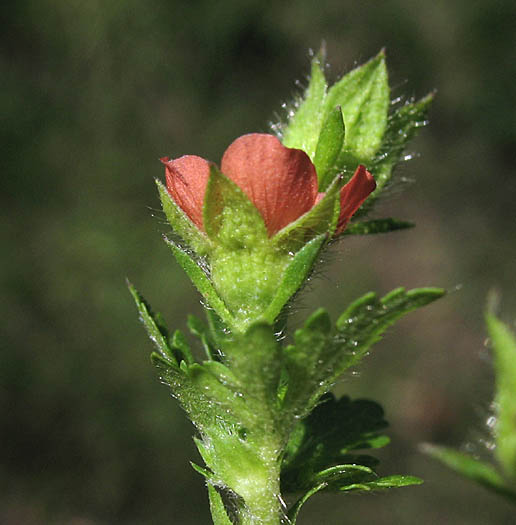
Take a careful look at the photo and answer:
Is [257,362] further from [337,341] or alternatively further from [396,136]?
[396,136]

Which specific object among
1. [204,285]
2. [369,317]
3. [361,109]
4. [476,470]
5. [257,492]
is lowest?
[476,470]

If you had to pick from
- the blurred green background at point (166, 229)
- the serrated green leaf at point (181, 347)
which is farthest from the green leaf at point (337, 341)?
the blurred green background at point (166, 229)

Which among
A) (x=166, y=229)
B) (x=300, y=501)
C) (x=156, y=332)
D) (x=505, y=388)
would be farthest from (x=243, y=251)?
(x=166, y=229)

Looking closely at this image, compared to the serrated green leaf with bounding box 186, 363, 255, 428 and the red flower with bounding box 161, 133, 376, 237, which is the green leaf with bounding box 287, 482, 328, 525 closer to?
the serrated green leaf with bounding box 186, 363, 255, 428

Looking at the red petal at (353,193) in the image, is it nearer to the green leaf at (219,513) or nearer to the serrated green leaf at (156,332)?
the serrated green leaf at (156,332)

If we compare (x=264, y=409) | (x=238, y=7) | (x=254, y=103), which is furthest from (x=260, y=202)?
(x=238, y=7)

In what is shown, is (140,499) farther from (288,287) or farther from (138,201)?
(288,287)
